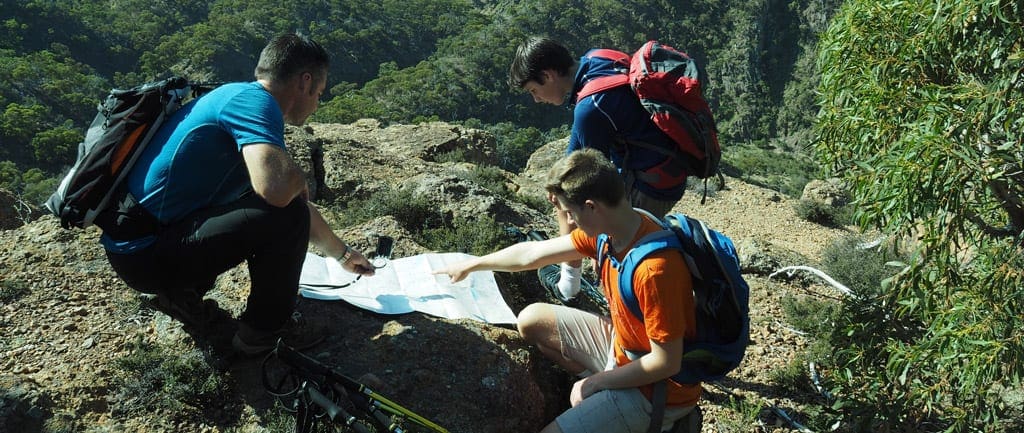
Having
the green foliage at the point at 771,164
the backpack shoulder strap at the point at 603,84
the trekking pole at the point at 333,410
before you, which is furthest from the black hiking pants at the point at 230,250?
the green foliage at the point at 771,164

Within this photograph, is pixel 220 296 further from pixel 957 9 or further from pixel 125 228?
pixel 957 9

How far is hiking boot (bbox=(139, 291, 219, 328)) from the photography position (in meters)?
2.63

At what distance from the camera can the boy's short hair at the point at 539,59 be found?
9.98ft

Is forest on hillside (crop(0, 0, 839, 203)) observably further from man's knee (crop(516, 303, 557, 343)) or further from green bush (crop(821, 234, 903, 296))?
man's knee (crop(516, 303, 557, 343))

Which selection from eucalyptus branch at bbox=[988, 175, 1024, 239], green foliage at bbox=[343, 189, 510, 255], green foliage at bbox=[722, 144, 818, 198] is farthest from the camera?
green foliage at bbox=[722, 144, 818, 198]

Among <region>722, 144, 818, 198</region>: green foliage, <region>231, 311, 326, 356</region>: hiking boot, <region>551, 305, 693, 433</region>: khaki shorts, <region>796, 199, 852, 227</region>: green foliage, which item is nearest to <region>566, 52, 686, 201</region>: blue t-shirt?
<region>551, 305, 693, 433</region>: khaki shorts

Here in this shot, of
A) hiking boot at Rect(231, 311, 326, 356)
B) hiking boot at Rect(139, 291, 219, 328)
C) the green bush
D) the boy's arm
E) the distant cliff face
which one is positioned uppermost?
the boy's arm

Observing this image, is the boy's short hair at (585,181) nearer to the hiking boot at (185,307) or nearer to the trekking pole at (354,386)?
the trekking pole at (354,386)

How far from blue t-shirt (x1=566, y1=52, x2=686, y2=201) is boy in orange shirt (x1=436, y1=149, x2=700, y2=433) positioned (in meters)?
0.55

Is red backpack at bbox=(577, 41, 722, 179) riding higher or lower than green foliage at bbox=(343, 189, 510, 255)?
higher

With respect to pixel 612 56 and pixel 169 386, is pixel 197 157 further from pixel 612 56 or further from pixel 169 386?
pixel 612 56

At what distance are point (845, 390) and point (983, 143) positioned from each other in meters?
1.24

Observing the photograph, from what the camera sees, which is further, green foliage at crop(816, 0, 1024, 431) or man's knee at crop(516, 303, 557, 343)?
man's knee at crop(516, 303, 557, 343)

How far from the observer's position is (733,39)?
47406 mm
